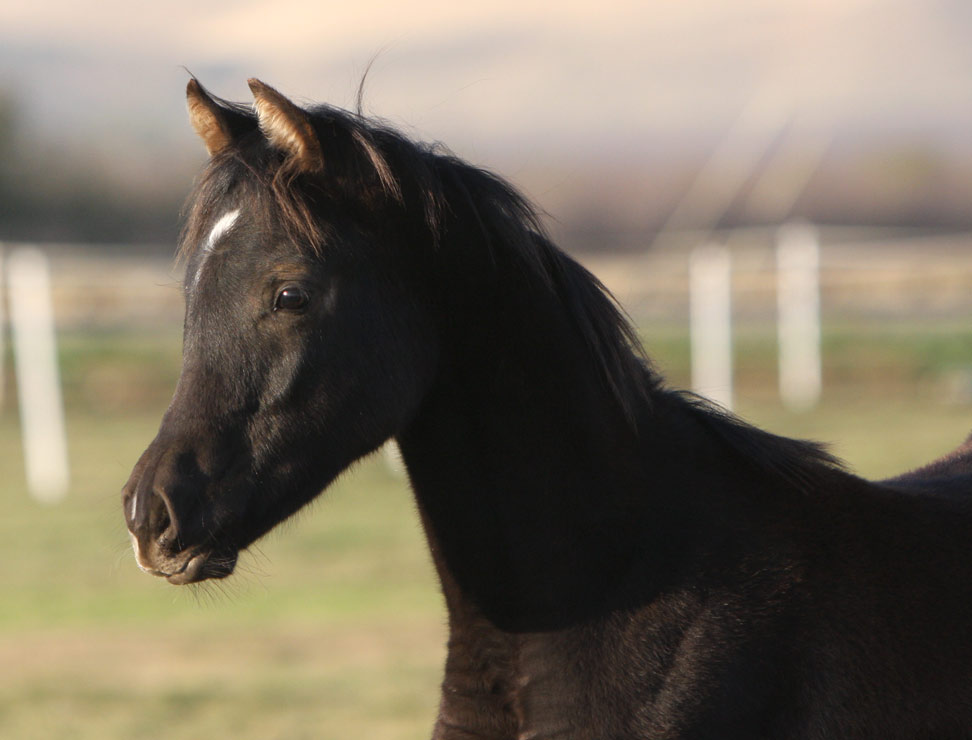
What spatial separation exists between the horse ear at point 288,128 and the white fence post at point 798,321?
17.7 metres

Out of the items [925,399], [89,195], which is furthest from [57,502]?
[89,195]

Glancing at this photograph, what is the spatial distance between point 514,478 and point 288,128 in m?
0.84

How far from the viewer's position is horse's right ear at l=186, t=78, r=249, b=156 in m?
2.65

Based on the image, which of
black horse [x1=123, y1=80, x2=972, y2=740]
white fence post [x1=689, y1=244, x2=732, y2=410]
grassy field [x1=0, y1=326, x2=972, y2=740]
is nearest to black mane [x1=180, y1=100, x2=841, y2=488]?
black horse [x1=123, y1=80, x2=972, y2=740]

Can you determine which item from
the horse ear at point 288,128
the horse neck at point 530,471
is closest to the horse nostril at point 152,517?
the horse neck at point 530,471

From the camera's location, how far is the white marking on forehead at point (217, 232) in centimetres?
244

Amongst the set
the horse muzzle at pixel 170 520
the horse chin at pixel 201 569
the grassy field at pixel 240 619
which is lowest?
the grassy field at pixel 240 619

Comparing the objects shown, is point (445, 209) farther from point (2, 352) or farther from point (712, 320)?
point (2, 352)

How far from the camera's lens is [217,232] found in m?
2.45

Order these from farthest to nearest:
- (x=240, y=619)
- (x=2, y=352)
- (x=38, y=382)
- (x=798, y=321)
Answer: (x=2, y=352) < (x=798, y=321) < (x=38, y=382) < (x=240, y=619)

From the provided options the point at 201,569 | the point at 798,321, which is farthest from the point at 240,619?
the point at 798,321

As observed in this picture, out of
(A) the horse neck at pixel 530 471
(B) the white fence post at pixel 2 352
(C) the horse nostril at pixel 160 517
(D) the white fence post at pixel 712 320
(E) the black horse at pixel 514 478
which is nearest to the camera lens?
(C) the horse nostril at pixel 160 517

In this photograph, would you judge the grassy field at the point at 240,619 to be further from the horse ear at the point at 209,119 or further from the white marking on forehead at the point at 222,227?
the horse ear at the point at 209,119

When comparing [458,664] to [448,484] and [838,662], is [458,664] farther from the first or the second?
[838,662]
